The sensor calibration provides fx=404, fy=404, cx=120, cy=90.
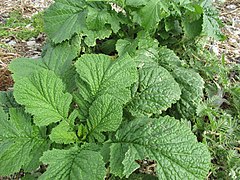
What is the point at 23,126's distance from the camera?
1841mm

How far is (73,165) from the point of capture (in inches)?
65.6

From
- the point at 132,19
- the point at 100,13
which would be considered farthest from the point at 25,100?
the point at 132,19

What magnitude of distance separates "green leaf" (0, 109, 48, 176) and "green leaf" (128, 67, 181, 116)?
1.57 feet

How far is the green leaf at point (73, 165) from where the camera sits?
5.26 feet

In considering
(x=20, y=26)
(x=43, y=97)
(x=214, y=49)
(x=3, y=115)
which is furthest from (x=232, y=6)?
(x=3, y=115)

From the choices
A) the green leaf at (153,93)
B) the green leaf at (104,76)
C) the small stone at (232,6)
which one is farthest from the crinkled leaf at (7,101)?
the small stone at (232,6)

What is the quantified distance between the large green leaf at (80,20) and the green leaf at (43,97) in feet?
1.51

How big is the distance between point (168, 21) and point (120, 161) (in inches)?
41.0

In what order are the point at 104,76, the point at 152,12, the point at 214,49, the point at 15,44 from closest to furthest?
the point at 104,76, the point at 152,12, the point at 214,49, the point at 15,44

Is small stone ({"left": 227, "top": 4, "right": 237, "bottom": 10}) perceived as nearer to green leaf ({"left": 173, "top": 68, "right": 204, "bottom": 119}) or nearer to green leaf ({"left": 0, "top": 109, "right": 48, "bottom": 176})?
green leaf ({"left": 173, "top": 68, "right": 204, "bottom": 119})

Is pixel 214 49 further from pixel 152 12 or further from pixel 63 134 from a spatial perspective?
pixel 63 134

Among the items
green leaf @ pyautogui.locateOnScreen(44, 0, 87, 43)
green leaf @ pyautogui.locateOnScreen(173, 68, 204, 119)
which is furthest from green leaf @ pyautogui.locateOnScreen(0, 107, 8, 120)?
green leaf @ pyautogui.locateOnScreen(173, 68, 204, 119)

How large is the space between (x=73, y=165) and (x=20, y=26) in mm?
1711

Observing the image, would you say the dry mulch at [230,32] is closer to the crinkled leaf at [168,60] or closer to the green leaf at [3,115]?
the crinkled leaf at [168,60]
